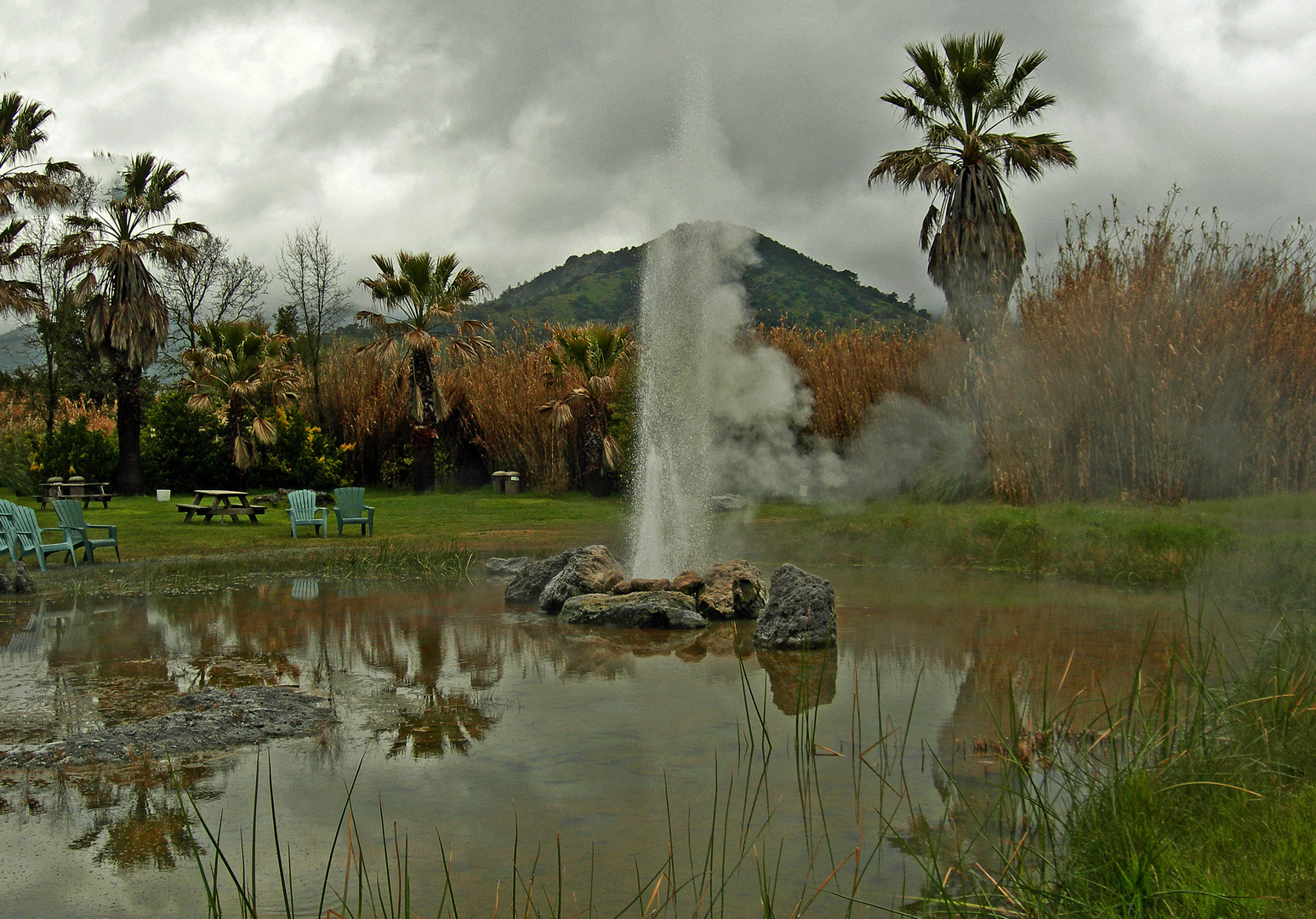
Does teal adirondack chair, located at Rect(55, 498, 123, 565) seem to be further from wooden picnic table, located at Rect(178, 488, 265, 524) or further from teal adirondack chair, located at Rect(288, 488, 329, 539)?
wooden picnic table, located at Rect(178, 488, 265, 524)

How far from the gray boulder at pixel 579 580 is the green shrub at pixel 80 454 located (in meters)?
22.9

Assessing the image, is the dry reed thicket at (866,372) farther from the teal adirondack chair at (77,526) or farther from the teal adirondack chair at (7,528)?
the teal adirondack chair at (7,528)

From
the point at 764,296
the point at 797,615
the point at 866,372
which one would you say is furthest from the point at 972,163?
the point at 764,296

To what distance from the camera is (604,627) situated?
936 centimetres

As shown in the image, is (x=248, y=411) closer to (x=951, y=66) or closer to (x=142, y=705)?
(x=951, y=66)

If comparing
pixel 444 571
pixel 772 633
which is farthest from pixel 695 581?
pixel 444 571

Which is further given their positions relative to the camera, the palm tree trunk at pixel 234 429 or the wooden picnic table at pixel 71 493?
the palm tree trunk at pixel 234 429

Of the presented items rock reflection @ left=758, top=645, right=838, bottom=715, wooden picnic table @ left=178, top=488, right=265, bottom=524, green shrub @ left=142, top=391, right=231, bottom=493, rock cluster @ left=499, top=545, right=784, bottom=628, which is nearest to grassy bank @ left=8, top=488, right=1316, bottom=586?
wooden picnic table @ left=178, top=488, right=265, bottom=524

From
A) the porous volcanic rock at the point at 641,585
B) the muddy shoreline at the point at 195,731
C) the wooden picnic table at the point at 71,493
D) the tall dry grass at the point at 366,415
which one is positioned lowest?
the muddy shoreline at the point at 195,731

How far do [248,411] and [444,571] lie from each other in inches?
659

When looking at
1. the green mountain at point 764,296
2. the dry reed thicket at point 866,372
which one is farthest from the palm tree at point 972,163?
the green mountain at point 764,296

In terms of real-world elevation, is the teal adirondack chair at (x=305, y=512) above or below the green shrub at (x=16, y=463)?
below

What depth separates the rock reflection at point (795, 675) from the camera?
249 inches

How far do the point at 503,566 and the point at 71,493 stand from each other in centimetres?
1702
